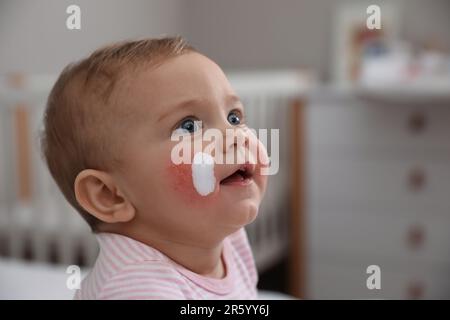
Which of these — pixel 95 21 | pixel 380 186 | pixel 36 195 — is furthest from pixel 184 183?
pixel 380 186

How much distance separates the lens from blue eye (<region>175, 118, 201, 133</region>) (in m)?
0.35

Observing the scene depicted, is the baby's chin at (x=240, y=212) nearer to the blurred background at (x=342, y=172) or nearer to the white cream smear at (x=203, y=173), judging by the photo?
the white cream smear at (x=203, y=173)

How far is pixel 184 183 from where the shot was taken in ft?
1.15

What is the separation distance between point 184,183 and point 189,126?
3 centimetres

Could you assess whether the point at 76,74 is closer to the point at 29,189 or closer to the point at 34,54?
the point at 34,54

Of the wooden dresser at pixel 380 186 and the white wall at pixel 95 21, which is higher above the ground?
the white wall at pixel 95 21

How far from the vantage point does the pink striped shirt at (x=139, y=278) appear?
373mm

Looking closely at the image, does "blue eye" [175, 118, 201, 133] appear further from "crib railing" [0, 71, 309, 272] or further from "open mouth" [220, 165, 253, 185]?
"crib railing" [0, 71, 309, 272]

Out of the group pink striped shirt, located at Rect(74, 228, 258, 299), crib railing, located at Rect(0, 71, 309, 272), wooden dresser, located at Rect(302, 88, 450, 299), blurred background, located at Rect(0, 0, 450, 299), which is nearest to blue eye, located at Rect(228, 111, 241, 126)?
pink striped shirt, located at Rect(74, 228, 258, 299)

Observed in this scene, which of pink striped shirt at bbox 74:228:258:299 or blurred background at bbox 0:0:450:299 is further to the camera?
blurred background at bbox 0:0:450:299

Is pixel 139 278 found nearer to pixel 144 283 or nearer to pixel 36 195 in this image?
pixel 144 283

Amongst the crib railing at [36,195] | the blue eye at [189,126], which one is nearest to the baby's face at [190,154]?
the blue eye at [189,126]

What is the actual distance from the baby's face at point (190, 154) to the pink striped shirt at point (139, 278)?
1.5 inches

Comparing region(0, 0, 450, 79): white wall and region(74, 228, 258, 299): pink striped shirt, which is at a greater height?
region(0, 0, 450, 79): white wall
